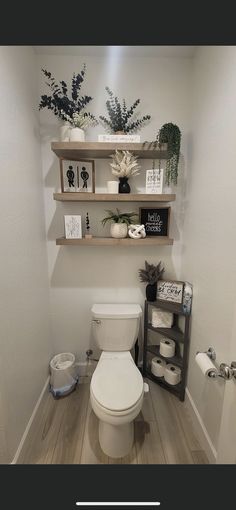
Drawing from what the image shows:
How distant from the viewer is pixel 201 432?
51.0 inches

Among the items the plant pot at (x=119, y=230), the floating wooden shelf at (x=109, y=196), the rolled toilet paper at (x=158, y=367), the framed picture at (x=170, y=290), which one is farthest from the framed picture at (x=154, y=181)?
the rolled toilet paper at (x=158, y=367)

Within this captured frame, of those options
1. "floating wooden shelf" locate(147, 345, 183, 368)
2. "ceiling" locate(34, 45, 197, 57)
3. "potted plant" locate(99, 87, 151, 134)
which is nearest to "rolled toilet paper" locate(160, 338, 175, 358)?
"floating wooden shelf" locate(147, 345, 183, 368)

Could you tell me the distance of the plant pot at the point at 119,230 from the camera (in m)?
1.46

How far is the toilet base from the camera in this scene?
1189 mm

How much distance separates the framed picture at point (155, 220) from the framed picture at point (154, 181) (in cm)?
15

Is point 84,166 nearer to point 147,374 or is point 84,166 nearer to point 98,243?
point 98,243

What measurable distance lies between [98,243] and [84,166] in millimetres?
572

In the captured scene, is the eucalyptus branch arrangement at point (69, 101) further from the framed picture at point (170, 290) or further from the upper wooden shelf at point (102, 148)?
the framed picture at point (170, 290)

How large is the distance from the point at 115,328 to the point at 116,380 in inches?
13.9

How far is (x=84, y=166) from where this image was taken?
1.51m

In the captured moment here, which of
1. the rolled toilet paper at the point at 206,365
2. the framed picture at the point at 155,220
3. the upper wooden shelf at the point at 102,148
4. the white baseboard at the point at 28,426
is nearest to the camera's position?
the rolled toilet paper at the point at 206,365

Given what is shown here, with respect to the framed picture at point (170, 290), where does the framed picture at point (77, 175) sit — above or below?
above

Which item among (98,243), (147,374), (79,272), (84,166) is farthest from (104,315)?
(84,166)

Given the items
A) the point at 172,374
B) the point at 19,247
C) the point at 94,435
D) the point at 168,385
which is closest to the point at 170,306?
the point at 172,374
